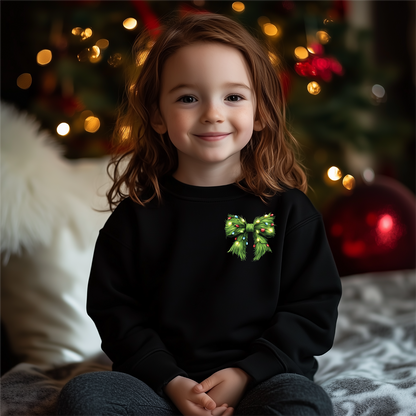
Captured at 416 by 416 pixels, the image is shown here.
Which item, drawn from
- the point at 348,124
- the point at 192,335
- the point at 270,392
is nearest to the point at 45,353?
the point at 192,335

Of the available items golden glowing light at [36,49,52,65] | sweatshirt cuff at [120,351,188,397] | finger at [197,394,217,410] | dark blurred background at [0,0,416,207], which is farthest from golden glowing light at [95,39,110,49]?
finger at [197,394,217,410]

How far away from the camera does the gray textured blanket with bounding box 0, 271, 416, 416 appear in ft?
2.90

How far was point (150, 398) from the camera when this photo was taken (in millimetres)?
812

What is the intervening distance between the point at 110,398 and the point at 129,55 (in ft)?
4.24

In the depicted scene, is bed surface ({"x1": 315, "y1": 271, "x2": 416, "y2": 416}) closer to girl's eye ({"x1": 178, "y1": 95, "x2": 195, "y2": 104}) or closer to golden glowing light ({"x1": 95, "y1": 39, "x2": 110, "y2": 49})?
girl's eye ({"x1": 178, "y1": 95, "x2": 195, "y2": 104})

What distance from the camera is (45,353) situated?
1.22m

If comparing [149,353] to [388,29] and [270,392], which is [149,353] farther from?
[388,29]

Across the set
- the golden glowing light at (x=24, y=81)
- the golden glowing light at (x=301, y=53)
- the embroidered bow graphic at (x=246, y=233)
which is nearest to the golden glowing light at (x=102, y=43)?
the golden glowing light at (x=24, y=81)

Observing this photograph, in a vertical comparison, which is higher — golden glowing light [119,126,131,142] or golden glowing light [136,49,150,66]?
golden glowing light [136,49,150,66]

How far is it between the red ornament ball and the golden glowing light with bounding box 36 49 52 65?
126cm

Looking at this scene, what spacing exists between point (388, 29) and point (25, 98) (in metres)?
2.10

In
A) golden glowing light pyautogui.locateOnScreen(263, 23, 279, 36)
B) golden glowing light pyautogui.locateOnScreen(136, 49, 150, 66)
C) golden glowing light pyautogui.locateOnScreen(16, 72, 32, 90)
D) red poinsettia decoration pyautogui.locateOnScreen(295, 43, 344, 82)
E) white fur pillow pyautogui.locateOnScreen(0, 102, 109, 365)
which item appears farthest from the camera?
golden glowing light pyautogui.locateOnScreen(16, 72, 32, 90)

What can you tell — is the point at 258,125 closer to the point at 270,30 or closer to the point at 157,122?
the point at 157,122

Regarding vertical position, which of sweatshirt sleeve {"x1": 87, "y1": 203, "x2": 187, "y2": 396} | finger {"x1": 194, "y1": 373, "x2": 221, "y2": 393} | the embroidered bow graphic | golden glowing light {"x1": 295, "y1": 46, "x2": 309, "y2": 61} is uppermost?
golden glowing light {"x1": 295, "y1": 46, "x2": 309, "y2": 61}
